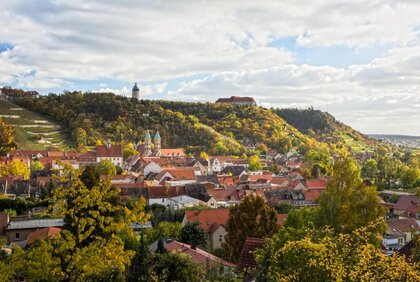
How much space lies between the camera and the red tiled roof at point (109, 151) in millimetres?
93938

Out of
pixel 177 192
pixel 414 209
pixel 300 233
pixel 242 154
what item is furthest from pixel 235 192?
pixel 242 154

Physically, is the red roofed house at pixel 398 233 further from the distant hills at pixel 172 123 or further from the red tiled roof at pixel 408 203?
the distant hills at pixel 172 123

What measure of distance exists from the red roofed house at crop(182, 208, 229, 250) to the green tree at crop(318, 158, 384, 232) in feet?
37.1

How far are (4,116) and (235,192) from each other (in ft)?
269

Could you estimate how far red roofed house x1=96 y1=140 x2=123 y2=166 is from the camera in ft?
308

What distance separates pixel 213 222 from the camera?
38750mm

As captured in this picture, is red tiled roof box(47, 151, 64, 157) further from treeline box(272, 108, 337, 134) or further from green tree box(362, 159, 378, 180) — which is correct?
treeline box(272, 108, 337, 134)

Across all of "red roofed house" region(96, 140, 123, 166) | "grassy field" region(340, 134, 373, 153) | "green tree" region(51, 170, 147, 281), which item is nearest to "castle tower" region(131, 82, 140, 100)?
"red roofed house" region(96, 140, 123, 166)

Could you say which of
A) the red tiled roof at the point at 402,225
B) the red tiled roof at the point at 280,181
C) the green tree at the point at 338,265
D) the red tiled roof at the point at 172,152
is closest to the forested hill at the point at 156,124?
the red tiled roof at the point at 172,152

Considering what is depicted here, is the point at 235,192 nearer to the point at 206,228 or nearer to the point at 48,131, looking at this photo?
the point at 206,228

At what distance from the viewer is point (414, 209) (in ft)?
174

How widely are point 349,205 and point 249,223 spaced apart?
6567 mm

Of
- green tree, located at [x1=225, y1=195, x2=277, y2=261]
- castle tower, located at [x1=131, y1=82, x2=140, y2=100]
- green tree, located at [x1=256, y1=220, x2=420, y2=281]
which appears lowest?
green tree, located at [x1=225, y1=195, x2=277, y2=261]

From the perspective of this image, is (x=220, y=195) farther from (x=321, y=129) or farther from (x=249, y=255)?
(x=321, y=129)
